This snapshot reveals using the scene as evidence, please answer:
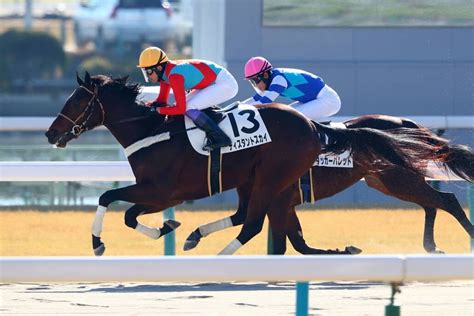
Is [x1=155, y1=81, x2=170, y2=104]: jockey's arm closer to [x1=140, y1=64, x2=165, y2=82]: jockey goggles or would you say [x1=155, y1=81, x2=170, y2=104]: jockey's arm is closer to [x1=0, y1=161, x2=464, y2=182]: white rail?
[x1=140, y1=64, x2=165, y2=82]: jockey goggles

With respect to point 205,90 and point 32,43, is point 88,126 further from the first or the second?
→ point 32,43

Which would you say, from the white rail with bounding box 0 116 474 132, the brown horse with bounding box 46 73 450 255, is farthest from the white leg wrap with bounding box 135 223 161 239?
the white rail with bounding box 0 116 474 132

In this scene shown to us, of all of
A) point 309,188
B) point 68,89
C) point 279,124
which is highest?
point 279,124

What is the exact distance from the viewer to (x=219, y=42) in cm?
1121

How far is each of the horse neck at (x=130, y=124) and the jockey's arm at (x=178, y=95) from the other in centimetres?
17

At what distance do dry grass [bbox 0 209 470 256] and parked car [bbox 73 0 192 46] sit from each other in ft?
49.7

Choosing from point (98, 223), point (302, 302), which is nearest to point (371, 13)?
point (98, 223)

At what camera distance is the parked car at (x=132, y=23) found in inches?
1013

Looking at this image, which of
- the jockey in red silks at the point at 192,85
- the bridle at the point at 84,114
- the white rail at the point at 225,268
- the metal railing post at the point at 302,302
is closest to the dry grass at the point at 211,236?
the bridle at the point at 84,114

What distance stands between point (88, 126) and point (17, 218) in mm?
3176

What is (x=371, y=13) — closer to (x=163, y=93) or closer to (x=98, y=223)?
(x=163, y=93)

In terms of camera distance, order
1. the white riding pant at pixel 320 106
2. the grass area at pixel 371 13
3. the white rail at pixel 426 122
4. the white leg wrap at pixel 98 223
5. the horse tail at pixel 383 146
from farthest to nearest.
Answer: the grass area at pixel 371 13 < the white rail at pixel 426 122 < the white riding pant at pixel 320 106 < the horse tail at pixel 383 146 < the white leg wrap at pixel 98 223

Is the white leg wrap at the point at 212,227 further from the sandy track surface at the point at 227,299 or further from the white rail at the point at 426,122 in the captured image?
the white rail at the point at 426,122

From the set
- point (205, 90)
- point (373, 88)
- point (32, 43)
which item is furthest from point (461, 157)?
point (32, 43)
